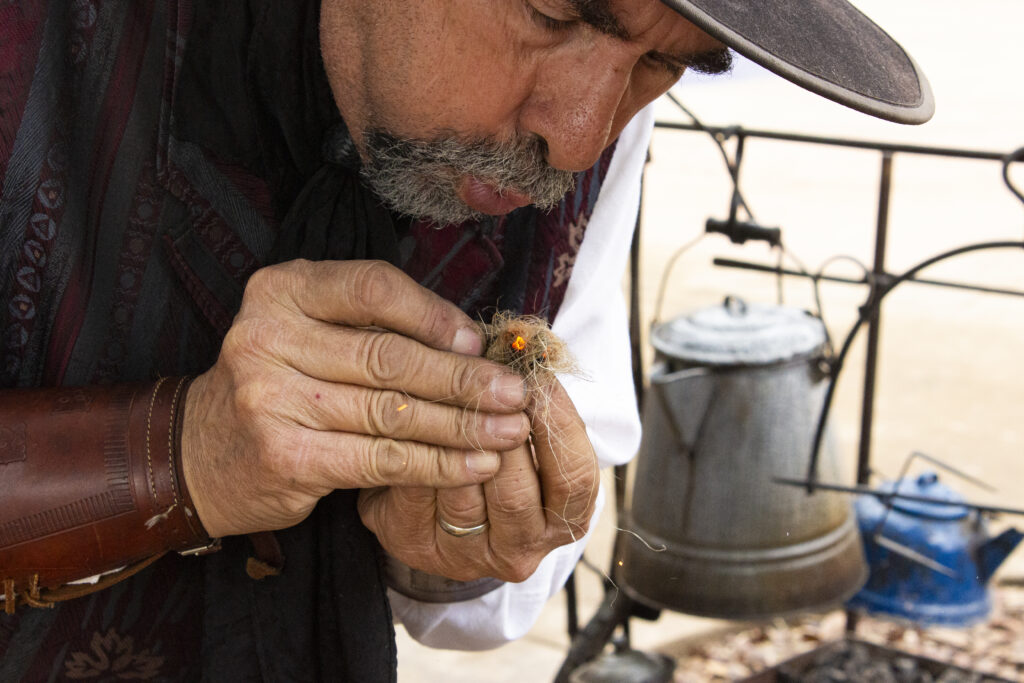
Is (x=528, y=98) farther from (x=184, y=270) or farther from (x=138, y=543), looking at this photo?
(x=138, y=543)

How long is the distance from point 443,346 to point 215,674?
655mm

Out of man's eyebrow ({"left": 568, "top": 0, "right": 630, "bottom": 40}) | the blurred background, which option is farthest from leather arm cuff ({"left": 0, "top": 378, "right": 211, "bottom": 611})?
the blurred background

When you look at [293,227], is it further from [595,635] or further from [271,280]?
[595,635]

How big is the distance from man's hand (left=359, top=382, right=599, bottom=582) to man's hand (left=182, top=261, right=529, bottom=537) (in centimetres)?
6

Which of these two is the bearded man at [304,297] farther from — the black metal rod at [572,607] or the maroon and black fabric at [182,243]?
the black metal rod at [572,607]

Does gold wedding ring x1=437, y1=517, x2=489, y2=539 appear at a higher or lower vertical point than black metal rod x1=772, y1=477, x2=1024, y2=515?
higher

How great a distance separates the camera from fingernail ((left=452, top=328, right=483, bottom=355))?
1282 mm

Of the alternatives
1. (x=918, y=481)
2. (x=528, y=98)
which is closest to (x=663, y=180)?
(x=918, y=481)

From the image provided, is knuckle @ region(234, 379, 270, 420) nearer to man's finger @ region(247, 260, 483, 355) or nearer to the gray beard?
man's finger @ region(247, 260, 483, 355)

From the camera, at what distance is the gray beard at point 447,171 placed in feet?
4.52

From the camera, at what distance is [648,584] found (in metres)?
2.80

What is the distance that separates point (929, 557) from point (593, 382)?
182cm

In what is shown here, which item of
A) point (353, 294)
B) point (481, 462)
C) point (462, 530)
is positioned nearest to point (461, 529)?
point (462, 530)

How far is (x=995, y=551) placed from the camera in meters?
2.95
